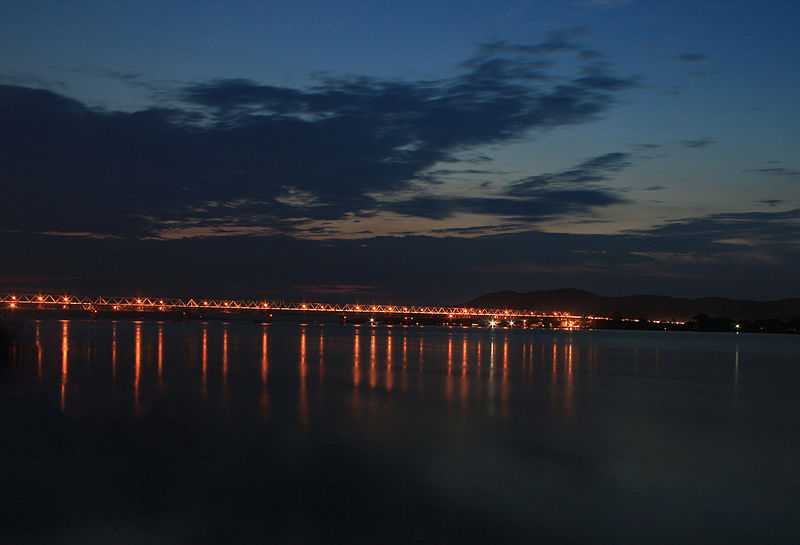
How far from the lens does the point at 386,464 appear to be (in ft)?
38.6

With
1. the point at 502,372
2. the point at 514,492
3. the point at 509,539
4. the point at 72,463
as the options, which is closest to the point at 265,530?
the point at 509,539

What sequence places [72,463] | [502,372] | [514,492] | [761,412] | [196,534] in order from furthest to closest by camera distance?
[502,372] < [761,412] < [72,463] < [514,492] < [196,534]

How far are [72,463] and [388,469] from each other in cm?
427

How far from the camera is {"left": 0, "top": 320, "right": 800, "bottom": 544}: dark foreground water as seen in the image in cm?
855

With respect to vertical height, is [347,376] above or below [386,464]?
below

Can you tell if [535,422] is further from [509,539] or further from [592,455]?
[509,539]

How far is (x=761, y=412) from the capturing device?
1958 centimetres

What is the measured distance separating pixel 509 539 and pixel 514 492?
194 cm

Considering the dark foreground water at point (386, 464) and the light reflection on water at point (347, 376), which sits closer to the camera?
the dark foreground water at point (386, 464)

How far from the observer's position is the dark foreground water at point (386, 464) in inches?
337

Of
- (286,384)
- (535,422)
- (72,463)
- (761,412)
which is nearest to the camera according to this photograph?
(72,463)

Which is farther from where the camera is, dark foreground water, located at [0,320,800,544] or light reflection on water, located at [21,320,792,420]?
light reflection on water, located at [21,320,792,420]

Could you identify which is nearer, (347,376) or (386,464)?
(386,464)

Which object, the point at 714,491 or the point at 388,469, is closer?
the point at 714,491
